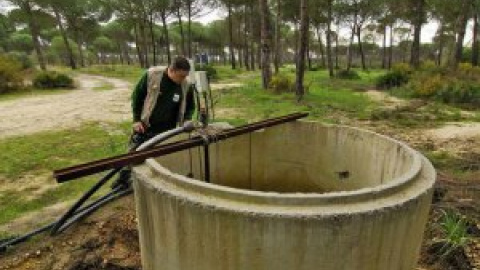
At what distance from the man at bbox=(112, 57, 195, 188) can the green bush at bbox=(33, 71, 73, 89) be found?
16.5 metres

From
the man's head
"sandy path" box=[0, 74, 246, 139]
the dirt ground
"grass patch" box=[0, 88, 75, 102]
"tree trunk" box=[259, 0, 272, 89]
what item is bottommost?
the dirt ground

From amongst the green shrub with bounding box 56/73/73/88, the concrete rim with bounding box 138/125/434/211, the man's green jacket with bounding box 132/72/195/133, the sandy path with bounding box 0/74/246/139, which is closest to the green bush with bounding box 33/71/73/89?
the green shrub with bounding box 56/73/73/88

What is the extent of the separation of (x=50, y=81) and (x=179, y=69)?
17.4m

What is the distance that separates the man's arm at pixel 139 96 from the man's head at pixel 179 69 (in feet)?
1.16

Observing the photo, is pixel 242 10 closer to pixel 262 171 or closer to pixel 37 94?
pixel 37 94

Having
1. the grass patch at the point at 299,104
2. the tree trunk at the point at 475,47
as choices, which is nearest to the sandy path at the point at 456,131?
the grass patch at the point at 299,104

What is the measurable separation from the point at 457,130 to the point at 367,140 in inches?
251

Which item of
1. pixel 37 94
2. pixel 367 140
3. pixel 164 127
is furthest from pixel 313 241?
pixel 37 94

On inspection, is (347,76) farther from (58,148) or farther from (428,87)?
(58,148)

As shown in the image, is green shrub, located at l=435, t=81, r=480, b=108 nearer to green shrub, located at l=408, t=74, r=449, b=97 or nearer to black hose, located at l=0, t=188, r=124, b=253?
green shrub, located at l=408, t=74, r=449, b=97

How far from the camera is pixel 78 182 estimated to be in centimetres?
640

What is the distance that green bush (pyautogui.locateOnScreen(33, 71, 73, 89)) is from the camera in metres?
19.2

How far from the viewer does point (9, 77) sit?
1758 cm

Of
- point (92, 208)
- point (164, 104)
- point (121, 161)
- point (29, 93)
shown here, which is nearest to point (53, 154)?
point (92, 208)
